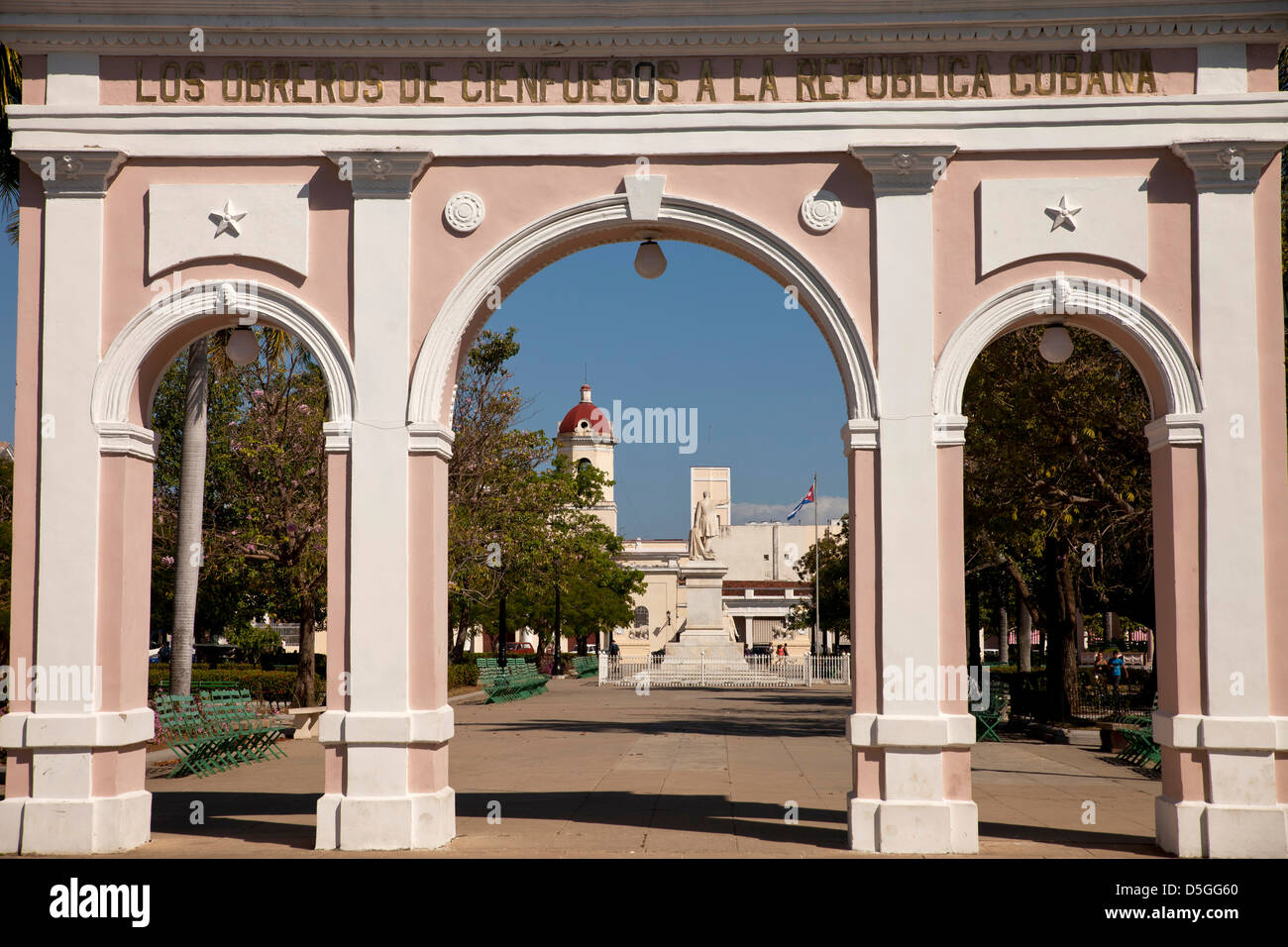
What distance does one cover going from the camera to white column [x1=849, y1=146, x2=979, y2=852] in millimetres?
9539

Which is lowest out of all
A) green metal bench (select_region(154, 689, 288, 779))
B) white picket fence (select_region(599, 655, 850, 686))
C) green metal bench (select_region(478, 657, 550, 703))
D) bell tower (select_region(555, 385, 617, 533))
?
white picket fence (select_region(599, 655, 850, 686))

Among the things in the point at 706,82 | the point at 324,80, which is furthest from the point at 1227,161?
the point at 324,80

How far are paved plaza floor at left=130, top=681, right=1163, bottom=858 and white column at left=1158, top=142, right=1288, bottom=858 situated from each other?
→ 2.64 feet

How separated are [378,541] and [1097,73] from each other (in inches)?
269

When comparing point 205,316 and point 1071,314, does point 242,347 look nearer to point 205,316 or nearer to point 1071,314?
point 205,316

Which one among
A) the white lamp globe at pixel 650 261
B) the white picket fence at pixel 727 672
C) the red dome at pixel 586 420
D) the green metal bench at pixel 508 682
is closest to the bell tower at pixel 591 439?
A: the red dome at pixel 586 420

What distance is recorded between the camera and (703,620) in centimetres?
4009

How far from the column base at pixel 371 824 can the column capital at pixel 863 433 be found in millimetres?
4420

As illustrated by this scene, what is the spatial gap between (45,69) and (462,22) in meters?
3.43

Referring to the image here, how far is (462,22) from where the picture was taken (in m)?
10.1

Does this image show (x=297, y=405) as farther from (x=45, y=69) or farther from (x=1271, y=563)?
(x=1271, y=563)

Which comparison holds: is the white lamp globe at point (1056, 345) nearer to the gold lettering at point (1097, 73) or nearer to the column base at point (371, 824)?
the gold lettering at point (1097, 73)

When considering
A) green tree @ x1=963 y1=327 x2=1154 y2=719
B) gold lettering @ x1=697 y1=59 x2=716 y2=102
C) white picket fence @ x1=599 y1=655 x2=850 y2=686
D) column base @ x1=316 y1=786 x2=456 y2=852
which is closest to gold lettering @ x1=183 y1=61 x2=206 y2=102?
gold lettering @ x1=697 y1=59 x2=716 y2=102

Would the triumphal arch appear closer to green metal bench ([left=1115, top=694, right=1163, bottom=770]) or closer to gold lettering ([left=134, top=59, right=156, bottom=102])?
gold lettering ([left=134, top=59, right=156, bottom=102])
